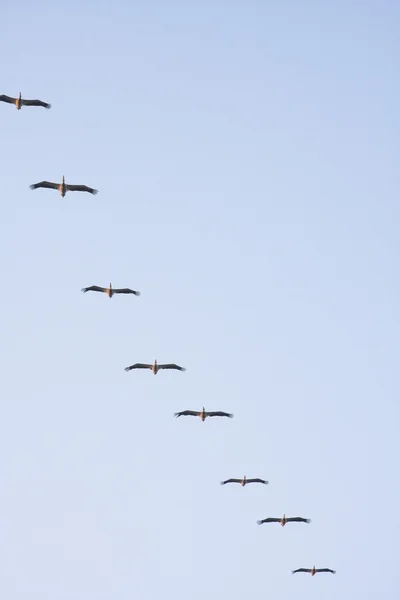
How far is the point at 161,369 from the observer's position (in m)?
157

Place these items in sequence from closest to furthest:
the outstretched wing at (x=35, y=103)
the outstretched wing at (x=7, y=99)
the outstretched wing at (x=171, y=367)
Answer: the outstretched wing at (x=35, y=103) < the outstretched wing at (x=7, y=99) < the outstretched wing at (x=171, y=367)

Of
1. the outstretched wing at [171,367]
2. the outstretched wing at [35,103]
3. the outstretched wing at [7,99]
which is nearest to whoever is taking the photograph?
the outstretched wing at [35,103]

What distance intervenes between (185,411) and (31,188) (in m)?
38.2

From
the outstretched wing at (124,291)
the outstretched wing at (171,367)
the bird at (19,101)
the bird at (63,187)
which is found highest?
the bird at (19,101)

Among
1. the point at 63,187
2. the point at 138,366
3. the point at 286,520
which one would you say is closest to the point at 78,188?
the point at 63,187

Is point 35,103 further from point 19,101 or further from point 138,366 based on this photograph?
point 138,366

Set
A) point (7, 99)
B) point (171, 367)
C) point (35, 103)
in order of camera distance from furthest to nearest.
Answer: point (171, 367), point (7, 99), point (35, 103)

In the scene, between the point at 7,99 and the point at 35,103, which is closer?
the point at 35,103

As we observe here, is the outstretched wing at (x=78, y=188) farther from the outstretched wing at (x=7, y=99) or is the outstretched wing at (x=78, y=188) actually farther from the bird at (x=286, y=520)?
the bird at (x=286, y=520)

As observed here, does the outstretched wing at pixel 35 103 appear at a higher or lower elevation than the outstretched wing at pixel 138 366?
higher

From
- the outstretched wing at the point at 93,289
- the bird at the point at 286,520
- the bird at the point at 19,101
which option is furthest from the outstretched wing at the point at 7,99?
the bird at the point at 286,520

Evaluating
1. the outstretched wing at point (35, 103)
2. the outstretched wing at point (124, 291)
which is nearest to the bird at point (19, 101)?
the outstretched wing at point (35, 103)

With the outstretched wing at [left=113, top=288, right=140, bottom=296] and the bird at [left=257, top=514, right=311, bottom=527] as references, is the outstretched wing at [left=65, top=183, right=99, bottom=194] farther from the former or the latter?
the bird at [left=257, top=514, right=311, bottom=527]

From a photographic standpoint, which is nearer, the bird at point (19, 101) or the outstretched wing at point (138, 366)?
the bird at point (19, 101)
